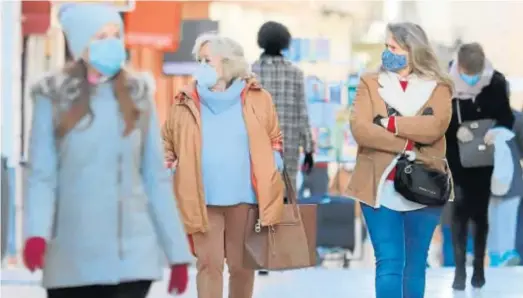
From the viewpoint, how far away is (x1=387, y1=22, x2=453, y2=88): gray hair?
518cm

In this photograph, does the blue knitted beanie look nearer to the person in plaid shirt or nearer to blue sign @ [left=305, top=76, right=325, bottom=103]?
the person in plaid shirt

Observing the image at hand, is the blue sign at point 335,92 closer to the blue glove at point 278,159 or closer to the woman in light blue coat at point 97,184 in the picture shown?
the blue glove at point 278,159

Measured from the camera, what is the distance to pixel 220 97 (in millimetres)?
5367

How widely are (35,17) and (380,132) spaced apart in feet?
14.9

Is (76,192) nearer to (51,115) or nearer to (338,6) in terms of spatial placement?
(51,115)

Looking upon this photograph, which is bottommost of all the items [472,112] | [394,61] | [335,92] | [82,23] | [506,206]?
[506,206]

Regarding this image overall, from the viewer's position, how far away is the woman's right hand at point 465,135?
7.31m

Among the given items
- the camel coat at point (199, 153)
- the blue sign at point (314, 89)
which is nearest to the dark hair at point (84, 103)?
the camel coat at point (199, 153)

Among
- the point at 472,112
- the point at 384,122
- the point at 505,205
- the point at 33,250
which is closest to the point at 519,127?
the point at 505,205

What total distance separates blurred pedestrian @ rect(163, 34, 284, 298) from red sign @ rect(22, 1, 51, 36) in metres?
3.74

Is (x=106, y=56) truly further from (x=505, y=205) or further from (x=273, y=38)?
(x=505, y=205)

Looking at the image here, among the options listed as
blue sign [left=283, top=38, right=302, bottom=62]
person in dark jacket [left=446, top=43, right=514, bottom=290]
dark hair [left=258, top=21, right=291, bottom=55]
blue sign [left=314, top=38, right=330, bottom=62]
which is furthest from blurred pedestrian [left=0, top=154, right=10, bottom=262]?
person in dark jacket [left=446, top=43, right=514, bottom=290]

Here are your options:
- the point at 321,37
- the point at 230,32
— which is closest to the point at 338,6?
the point at 321,37

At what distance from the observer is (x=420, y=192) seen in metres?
5.05
